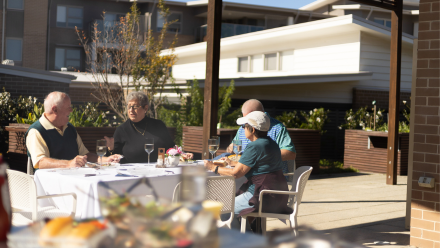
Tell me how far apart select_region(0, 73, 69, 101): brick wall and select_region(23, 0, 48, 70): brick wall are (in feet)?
41.4

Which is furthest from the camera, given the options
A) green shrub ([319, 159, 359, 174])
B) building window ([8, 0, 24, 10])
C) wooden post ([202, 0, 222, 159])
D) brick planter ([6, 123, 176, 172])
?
building window ([8, 0, 24, 10])

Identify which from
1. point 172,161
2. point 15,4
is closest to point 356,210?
point 172,161

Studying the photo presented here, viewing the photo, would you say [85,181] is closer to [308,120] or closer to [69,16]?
[308,120]

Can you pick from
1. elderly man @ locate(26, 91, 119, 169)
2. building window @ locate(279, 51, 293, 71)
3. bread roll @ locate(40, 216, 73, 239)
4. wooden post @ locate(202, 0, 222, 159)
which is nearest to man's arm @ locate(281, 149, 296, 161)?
wooden post @ locate(202, 0, 222, 159)

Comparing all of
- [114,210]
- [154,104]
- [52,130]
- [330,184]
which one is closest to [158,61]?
[154,104]

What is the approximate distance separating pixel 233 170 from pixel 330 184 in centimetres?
593

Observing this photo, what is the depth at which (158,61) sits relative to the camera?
13.4 m

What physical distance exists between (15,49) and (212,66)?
21194mm

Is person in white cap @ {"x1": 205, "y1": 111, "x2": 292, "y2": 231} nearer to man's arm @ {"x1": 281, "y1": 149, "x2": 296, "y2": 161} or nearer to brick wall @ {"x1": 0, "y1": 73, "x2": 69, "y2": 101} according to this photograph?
man's arm @ {"x1": 281, "y1": 149, "x2": 296, "y2": 161}

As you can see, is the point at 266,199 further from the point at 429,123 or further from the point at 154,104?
the point at 154,104

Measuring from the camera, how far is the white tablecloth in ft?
11.6

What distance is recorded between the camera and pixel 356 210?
702cm

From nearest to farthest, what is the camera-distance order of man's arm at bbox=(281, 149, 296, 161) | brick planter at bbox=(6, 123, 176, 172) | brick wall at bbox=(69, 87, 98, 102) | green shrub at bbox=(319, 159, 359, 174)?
man's arm at bbox=(281, 149, 296, 161)
brick planter at bbox=(6, 123, 176, 172)
green shrub at bbox=(319, 159, 359, 174)
brick wall at bbox=(69, 87, 98, 102)

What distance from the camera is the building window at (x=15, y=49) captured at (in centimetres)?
2359
